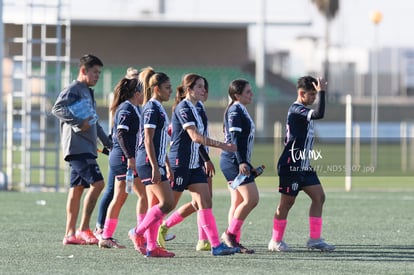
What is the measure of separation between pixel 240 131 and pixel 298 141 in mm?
718

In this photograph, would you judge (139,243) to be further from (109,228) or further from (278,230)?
(278,230)

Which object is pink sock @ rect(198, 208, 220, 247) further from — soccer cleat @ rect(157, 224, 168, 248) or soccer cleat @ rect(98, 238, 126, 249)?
soccer cleat @ rect(98, 238, 126, 249)

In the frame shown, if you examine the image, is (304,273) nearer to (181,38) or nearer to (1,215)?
(1,215)

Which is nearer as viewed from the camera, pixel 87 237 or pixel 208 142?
pixel 208 142

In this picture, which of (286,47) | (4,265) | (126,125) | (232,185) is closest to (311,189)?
(232,185)

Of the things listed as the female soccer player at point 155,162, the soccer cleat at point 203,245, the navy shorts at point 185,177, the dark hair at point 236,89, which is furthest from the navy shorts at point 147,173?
the dark hair at point 236,89

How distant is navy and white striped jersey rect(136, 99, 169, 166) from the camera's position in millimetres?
11797

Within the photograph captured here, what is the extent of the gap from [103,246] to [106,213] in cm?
93

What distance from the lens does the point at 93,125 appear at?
43.4 feet

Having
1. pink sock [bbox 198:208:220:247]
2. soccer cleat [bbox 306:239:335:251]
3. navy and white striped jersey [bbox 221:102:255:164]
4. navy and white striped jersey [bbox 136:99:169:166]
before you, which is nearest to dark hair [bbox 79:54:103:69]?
navy and white striped jersey [bbox 136:99:169:166]

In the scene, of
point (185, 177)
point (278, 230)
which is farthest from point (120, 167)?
point (278, 230)

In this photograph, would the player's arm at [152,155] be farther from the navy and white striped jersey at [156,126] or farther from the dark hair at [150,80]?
the dark hair at [150,80]

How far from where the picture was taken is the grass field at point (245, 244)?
1105 cm

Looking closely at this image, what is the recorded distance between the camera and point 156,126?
1188 cm
